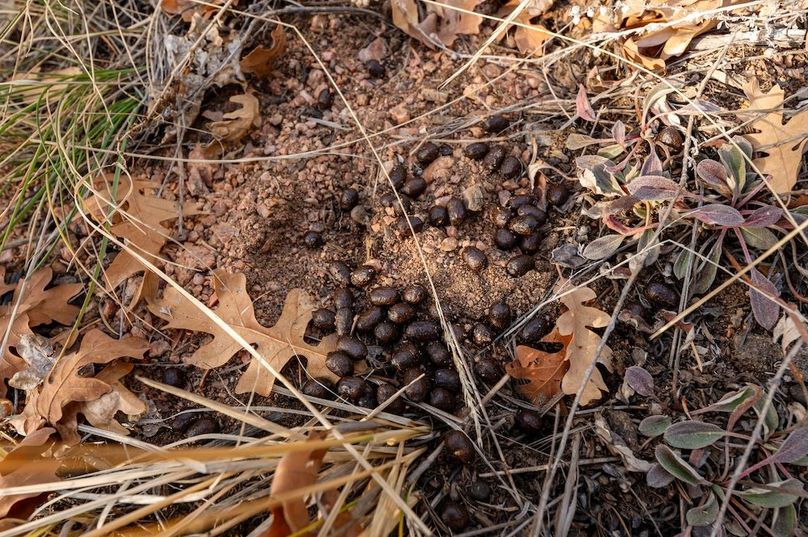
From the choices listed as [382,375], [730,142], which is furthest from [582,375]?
[730,142]

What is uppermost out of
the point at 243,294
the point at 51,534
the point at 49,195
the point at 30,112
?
the point at 30,112

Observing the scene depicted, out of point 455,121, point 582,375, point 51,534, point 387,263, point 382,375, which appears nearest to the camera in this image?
point 51,534

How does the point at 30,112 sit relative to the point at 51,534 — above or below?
above

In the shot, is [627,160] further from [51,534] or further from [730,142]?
[51,534]

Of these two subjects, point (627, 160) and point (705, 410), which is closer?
point (705, 410)

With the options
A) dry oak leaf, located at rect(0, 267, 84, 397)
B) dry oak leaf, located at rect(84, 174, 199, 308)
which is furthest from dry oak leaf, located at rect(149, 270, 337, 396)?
dry oak leaf, located at rect(0, 267, 84, 397)

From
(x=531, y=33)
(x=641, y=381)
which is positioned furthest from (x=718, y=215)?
(x=531, y=33)

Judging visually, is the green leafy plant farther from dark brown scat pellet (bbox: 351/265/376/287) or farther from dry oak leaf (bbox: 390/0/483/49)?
dry oak leaf (bbox: 390/0/483/49)

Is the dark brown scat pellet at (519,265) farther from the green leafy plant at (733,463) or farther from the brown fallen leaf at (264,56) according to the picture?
the brown fallen leaf at (264,56)
